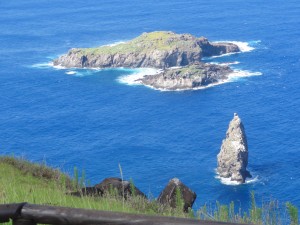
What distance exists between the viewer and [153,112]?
10606 cm

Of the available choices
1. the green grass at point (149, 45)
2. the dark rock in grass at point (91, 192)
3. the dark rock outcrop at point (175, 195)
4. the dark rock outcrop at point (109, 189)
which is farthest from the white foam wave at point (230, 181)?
the green grass at point (149, 45)

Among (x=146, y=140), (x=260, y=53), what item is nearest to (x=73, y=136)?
(x=146, y=140)

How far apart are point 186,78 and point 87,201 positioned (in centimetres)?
11467

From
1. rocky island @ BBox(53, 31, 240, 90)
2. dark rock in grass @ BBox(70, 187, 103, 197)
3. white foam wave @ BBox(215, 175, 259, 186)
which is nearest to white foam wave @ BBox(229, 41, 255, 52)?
rocky island @ BBox(53, 31, 240, 90)

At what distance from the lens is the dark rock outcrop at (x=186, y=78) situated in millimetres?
123688

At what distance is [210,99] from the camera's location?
11238cm

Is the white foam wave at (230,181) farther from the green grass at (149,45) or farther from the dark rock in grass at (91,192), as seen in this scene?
the green grass at (149,45)

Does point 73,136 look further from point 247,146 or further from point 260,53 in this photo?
point 260,53

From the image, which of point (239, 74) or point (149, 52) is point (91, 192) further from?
point (149, 52)

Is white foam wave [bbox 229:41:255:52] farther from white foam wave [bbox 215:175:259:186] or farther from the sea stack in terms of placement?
white foam wave [bbox 215:175:259:186]

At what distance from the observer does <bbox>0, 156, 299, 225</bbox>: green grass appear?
33.1ft

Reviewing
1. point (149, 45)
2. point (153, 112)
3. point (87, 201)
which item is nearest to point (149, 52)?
point (149, 45)

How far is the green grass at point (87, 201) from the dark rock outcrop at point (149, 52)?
124 metres

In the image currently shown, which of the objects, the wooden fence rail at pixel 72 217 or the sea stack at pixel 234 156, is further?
the sea stack at pixel 234 156
